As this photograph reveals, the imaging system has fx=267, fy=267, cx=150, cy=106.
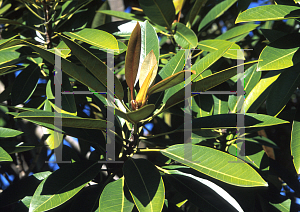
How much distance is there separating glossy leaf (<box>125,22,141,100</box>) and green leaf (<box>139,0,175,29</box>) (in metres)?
0.56

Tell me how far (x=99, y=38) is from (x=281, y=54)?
653mm

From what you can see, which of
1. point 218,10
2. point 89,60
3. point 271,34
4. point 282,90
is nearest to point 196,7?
point 218,10

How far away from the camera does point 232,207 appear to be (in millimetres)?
867

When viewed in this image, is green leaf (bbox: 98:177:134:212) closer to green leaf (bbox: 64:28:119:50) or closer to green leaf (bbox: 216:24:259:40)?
green leaf (bbox: 64:28:119:50)

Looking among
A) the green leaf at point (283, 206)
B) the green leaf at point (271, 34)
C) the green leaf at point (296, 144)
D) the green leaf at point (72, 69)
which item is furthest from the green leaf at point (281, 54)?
the green leaf at point (283, 206)

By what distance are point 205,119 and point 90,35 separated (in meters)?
0.53

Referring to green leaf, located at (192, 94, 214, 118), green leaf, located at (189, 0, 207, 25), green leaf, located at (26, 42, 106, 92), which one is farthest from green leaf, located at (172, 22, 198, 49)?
green leaf, located at (26, 42, 106, 92)

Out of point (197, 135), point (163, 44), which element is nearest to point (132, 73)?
point (197, 135)

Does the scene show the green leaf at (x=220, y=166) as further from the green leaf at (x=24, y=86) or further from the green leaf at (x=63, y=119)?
the green leaf at (x=24, y=86)

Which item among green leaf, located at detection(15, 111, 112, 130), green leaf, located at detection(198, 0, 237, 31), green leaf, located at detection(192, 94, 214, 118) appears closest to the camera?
green leaf, located at detection(15, 111, 112, 130)

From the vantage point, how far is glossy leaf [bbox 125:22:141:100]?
2.35 ft

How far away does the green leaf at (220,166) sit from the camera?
70cm

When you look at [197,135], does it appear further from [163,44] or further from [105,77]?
[163,44]

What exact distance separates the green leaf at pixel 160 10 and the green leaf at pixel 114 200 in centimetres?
81
